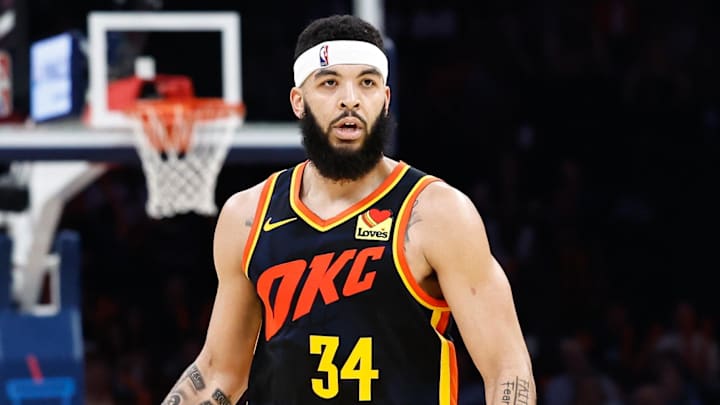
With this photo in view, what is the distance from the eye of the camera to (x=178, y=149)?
6.67m

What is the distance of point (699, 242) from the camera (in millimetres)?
11195

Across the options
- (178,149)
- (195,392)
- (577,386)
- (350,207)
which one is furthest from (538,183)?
(350,207)

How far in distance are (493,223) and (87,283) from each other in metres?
3.08

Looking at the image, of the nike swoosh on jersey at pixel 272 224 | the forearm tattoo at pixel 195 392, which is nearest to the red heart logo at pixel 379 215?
the nike swoosh on jersey at pixel 272 224

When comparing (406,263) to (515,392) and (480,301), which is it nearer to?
(480,301)

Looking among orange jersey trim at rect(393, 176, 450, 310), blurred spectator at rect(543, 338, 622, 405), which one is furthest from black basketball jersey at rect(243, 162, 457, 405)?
blurred spectator at rect(543, 338, 622, 405)

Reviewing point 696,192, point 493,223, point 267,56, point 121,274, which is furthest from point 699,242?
point 121,274

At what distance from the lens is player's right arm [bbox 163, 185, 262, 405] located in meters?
3.82

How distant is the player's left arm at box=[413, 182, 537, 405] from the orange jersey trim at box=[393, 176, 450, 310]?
6 centimetres

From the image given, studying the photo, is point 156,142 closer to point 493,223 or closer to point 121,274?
point 121,274

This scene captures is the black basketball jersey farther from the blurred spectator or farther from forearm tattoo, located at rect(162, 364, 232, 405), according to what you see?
the blurred spectator

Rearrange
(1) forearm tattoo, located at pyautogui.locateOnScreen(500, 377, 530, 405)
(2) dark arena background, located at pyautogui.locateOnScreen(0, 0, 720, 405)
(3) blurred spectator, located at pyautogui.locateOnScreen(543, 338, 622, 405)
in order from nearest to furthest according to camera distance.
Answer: (1) forearm tattoo, located at pyautogui.locateOnScreen(500, 377, 530, 405) → (3) blurred spectator, located at pyautogui.locateOnScreen(543, 338, 622, 405) → (2) dark arena background, located at pyautogui.locateOnScreen(0, 0, 720, 405)

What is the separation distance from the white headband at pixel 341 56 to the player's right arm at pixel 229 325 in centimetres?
39

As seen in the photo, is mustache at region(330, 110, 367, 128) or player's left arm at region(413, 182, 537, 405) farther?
mustache at region(330, 110, 367, 128)
